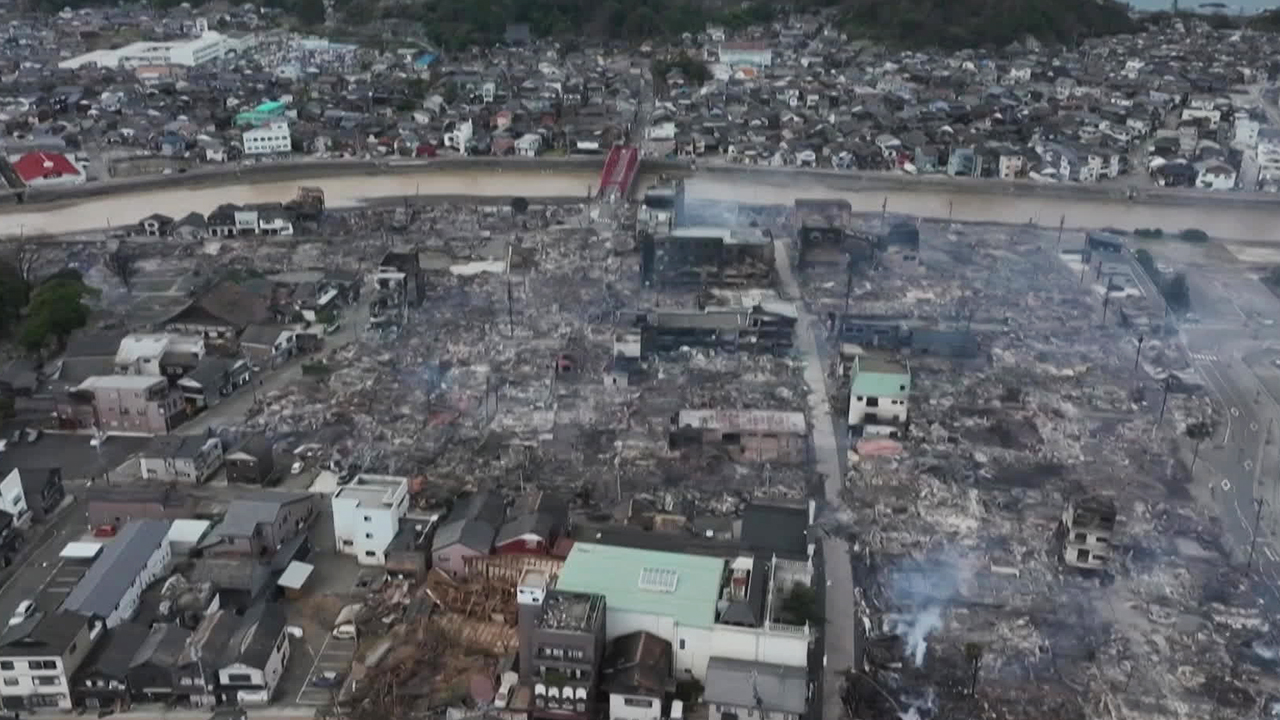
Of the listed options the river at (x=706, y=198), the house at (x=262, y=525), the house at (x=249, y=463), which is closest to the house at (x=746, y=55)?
the river at (x=706, y=198)

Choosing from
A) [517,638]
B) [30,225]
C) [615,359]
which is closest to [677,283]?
[615,359]

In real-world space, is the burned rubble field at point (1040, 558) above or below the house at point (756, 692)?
below

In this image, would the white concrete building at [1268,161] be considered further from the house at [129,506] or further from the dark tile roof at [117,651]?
the dark tile roof at [117,651]

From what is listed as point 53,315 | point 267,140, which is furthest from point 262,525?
point 267,140

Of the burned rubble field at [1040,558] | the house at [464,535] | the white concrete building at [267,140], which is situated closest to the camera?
the burned rubble field at [1040,558]

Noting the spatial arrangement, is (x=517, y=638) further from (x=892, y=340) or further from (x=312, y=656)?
(x=892, y=340)

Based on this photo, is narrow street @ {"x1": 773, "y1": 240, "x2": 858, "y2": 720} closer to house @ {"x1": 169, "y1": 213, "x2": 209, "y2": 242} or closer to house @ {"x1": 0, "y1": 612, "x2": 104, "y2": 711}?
house @ {"x1": 0, "y1": 612, "x2": 104, "y2": 711}

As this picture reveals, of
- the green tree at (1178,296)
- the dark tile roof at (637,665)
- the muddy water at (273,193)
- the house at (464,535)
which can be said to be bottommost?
the muddy water at (273,193)
